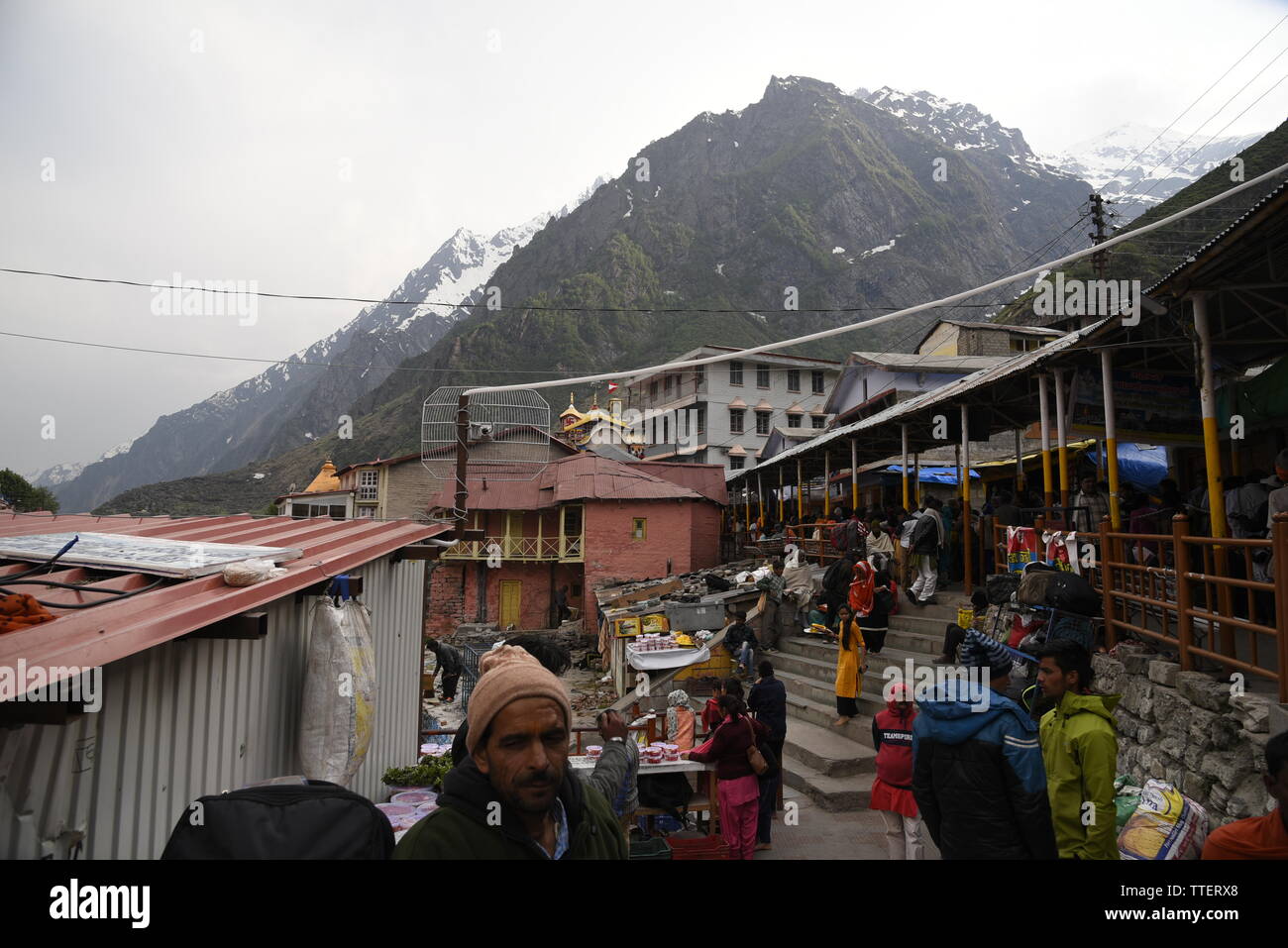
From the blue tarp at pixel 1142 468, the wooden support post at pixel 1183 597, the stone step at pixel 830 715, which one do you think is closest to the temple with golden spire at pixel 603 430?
the blue tarp at pixel 1142 468

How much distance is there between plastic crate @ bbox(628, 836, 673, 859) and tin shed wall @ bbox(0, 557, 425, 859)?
2837 mm

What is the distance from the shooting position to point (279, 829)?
1957 millimetres

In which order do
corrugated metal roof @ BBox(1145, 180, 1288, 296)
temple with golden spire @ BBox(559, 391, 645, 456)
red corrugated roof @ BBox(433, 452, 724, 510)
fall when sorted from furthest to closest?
temple with golden spire @ BBox(559, 391, 645, 456) < red corrugated roof @ BBox(433, 452, 724, 510) < corrugated metal roof @ BBox(1145, 180, 1288, 296)

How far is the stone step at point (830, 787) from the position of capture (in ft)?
26.2

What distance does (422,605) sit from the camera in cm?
842

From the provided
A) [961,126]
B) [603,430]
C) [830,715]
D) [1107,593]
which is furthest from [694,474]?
[961,126]

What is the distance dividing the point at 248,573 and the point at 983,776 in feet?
12.4

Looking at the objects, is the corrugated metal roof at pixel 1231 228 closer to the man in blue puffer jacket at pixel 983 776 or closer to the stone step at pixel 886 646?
the man in blue puffer jacket at pixel 983 776

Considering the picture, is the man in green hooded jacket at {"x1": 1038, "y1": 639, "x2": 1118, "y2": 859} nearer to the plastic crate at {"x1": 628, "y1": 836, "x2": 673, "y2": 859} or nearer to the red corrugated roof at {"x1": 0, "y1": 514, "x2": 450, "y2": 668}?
the plastic crate at {"x1": 628, "y1": 836, "x2": 673, "y2": 859}

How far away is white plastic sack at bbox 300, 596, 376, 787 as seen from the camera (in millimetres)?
4266

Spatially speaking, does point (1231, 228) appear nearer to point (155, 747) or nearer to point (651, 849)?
point (651, 849)

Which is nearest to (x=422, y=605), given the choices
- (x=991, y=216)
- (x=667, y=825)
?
(x=667, y=825)

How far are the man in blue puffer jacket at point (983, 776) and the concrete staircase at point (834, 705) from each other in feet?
15.5

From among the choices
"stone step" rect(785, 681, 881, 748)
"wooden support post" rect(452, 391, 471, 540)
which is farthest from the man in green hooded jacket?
"wooden support post" rect(452, 391, 471, 540)
